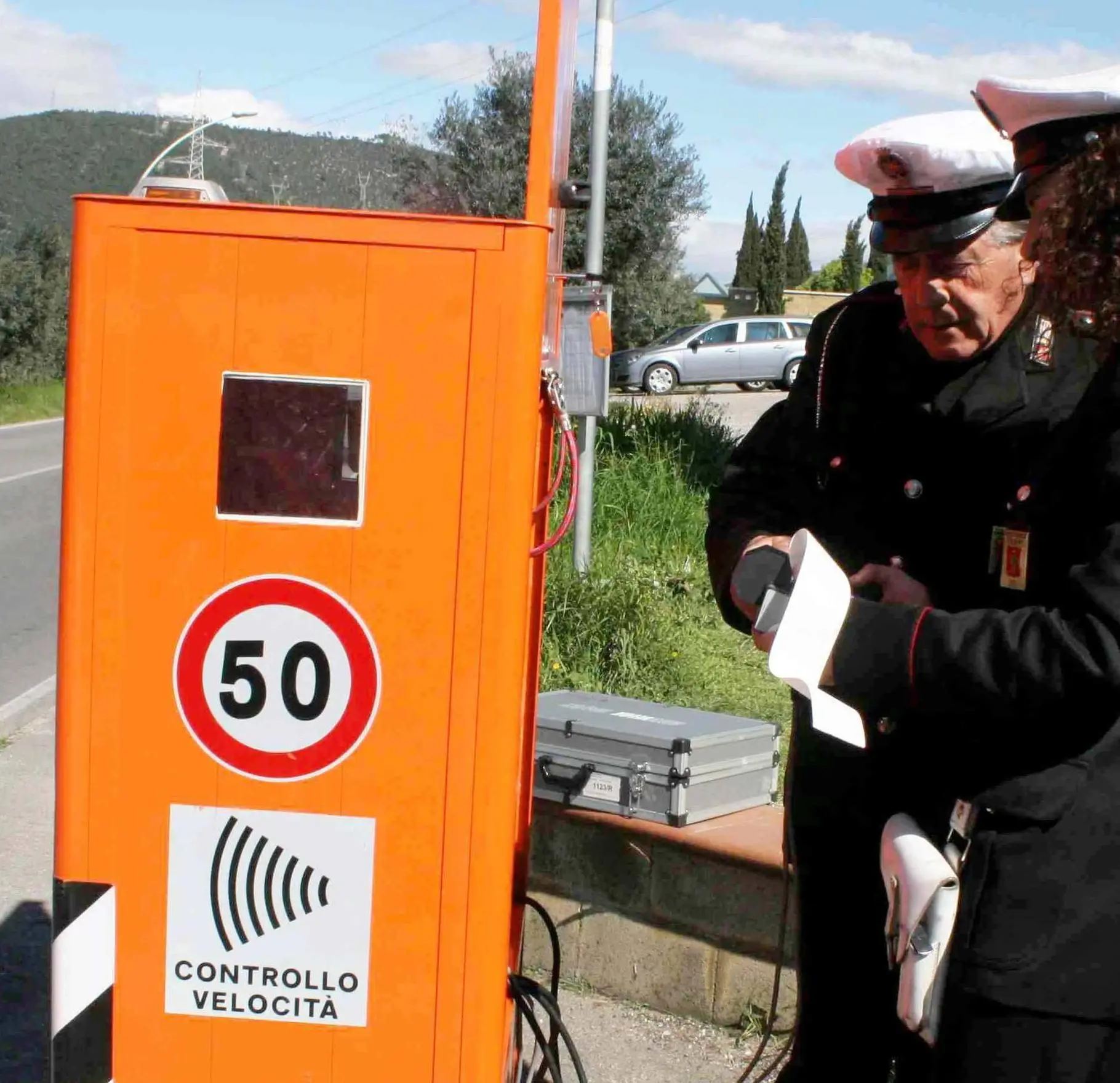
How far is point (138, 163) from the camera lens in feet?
59.0

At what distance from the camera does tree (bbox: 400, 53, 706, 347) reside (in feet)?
29.6

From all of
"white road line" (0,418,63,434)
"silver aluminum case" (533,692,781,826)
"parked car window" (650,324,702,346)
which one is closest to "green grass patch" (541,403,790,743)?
"silver aluminum case" (533,692,781,826)

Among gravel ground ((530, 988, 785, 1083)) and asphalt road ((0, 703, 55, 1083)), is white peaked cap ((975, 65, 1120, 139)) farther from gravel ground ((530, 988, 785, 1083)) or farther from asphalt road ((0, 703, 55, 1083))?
asphalt road ((0, 703, 55, 1083))

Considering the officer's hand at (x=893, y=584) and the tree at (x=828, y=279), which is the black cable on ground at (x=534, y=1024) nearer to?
the officer's hand at (x=893, y=584)

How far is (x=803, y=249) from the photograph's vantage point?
59656mm

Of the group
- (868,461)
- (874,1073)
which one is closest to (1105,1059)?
(874,1073)

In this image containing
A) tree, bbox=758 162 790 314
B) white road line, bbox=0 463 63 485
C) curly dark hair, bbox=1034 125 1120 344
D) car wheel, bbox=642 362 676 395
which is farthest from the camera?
tree, bbox=758 162 790 314

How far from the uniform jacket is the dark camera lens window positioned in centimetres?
82

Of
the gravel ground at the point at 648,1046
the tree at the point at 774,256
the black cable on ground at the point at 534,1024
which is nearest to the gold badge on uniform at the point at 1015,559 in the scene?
the black cable on ground at the point at 534,1024

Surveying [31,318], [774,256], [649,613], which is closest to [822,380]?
[649,613]

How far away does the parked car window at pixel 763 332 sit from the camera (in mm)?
25984

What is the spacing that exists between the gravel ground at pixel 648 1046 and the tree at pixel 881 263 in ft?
5.96

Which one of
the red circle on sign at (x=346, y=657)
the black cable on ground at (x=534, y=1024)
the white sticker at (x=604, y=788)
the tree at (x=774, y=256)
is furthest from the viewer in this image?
the tree at (x=774, y=256)

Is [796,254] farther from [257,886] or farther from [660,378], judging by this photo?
[257,886]
